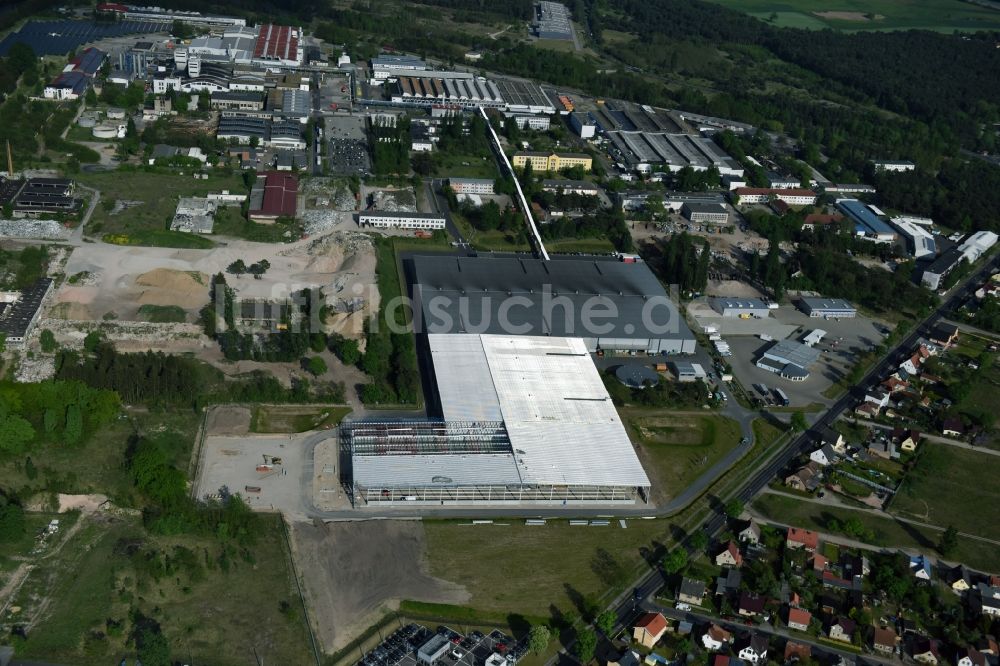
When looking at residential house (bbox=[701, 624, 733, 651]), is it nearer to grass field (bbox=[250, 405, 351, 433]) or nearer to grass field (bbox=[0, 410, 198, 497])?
grass field (bbox=[250, 405, 351, 433])

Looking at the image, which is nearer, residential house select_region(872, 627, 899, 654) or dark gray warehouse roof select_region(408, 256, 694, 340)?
residential house select_region(872, 627, 899, 654)

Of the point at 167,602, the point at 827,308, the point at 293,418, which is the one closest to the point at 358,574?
the point at 167,602

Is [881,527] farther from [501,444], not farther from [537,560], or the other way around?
[501,444]

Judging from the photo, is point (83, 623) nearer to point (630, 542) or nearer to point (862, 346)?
point (630, 542)

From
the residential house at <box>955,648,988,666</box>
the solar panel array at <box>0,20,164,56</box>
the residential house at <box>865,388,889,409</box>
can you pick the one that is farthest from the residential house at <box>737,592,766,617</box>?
the solar panel array at <box>0,20,164,56</box>

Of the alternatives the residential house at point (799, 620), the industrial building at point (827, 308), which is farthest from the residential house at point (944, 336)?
the residential house at point (799, 620)

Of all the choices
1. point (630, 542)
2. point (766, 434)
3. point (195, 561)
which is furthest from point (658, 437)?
point (195, 561)
